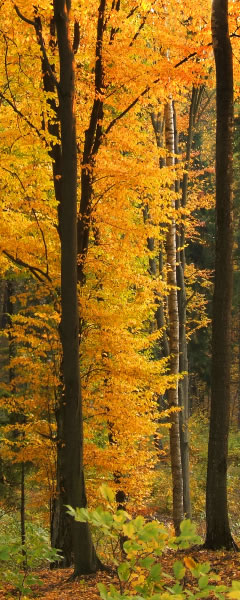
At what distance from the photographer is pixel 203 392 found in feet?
117

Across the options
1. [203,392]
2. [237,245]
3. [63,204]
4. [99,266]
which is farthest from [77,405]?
[203,392]

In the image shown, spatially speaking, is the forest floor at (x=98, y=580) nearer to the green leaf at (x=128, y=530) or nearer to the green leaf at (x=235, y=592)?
the green leaf at (x=128, y=530)

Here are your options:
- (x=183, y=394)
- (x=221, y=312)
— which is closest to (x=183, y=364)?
(x=183, y=394)

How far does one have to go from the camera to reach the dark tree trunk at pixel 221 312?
23.3 feet

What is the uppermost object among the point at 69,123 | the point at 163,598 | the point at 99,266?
the point at 69,123

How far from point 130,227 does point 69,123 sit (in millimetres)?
2655

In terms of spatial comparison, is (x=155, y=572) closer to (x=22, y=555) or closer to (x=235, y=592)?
(x=235, y=592)

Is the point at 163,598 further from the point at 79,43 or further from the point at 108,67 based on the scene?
the point at 79,43

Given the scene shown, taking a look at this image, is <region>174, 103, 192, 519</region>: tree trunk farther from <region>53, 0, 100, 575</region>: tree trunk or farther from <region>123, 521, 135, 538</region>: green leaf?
<region>123, 521, 135, 538</region>: green leaf

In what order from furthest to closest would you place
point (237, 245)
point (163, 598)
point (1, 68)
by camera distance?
point (237, 245)
point (1, 68)
point (163, 598)

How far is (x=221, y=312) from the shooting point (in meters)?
7.26

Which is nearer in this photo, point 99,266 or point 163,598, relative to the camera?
point 163,598

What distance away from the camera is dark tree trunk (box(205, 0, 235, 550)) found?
23.3 ft

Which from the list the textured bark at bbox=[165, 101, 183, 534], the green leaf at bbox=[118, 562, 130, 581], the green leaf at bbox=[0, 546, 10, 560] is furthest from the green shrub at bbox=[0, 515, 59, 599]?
the textured bark at bbox=[165, 101, 183, 534]
